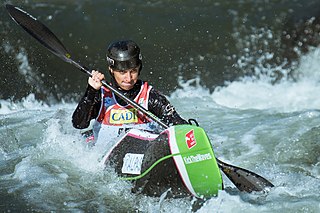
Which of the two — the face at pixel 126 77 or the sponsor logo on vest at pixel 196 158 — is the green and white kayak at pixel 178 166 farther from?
the face at pixel 126 77

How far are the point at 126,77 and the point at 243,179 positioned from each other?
1.11 meters

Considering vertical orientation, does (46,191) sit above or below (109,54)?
below

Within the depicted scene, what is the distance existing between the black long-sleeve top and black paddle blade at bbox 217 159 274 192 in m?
0.55

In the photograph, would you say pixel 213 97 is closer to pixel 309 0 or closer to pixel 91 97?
pixel 309 0

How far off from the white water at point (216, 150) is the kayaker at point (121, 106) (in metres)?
0.21

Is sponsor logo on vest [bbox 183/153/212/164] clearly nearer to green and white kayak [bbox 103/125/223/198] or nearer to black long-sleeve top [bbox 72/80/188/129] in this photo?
green and white kayak [bbox 103/125/223/198]

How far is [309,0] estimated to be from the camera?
8.96 metres

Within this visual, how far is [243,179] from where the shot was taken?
4.41 metres

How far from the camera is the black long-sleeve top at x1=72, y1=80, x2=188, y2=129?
468cm

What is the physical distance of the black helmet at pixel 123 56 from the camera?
457 cm

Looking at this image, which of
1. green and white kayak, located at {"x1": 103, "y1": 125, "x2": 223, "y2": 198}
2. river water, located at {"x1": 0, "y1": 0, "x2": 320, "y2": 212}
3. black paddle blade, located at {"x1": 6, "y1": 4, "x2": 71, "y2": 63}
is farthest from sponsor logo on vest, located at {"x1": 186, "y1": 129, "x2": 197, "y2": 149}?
black paddle blade, located at {"x1": 6, "y1": 4, "x2": 71, "y2": 63}

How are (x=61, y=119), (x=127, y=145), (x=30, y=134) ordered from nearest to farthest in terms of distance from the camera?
(x=127, y=145)
(x=61, y=119)
(x=30, y=134)

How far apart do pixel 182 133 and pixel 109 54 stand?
922 mm

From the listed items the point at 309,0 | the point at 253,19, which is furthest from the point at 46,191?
the point at 309,0
